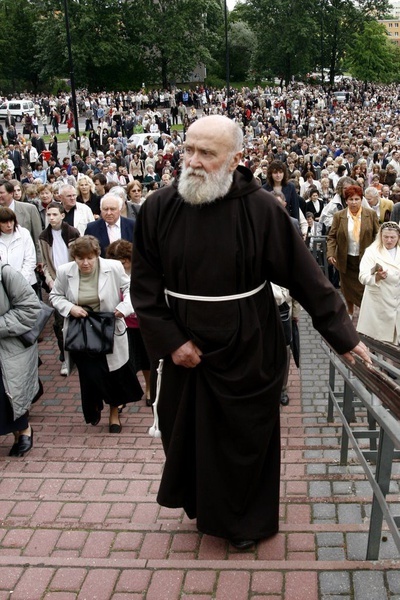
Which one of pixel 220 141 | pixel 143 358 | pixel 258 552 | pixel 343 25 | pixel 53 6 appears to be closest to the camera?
pixel 220 141

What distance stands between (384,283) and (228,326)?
445 centimetres

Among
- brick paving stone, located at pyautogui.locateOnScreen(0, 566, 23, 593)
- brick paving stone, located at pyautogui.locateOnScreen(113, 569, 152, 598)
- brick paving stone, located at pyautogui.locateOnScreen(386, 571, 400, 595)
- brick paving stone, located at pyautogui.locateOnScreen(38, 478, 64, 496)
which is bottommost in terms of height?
brick paving stone, located at pyautogui.locateOnScreen(38, 478, 64, 496)

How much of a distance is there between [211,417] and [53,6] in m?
61.0

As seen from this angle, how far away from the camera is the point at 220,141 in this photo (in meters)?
3.32

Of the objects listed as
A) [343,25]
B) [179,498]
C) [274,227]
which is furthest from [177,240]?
[343,25]

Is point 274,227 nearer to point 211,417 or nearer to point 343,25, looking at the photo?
point 211,417

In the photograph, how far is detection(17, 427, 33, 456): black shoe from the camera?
5508 millimetres

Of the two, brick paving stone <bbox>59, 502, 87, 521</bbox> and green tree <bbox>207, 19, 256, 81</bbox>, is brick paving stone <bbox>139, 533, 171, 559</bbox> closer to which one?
brick paving stone <bbox>59, 502, 87, 521</bbox>

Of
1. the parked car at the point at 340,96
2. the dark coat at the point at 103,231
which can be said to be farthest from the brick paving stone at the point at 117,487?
the parked car at the point at 340,96

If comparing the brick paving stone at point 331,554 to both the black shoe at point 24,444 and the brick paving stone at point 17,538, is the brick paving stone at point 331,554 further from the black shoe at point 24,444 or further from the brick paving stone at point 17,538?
the black shoe at point 24,444

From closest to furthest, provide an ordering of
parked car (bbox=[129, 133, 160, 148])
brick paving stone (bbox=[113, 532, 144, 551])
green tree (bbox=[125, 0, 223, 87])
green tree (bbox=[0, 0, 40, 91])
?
1. brick paving stone (bbox=[113, 532, 144, 551])
2. parked car (bbox=[129, 133, 160, 148])
3. green tree (bbox=[125, 0, 223, 87])
4. green tree (bbox=[0, 0, 40, 91])

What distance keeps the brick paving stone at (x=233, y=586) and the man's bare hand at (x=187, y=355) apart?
3.13 ft

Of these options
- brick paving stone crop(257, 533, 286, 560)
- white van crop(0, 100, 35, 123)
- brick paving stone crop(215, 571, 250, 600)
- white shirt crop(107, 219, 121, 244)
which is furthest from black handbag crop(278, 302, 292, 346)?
white van crop(0, 100, 35, 123)

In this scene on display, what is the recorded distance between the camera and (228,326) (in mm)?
3418
